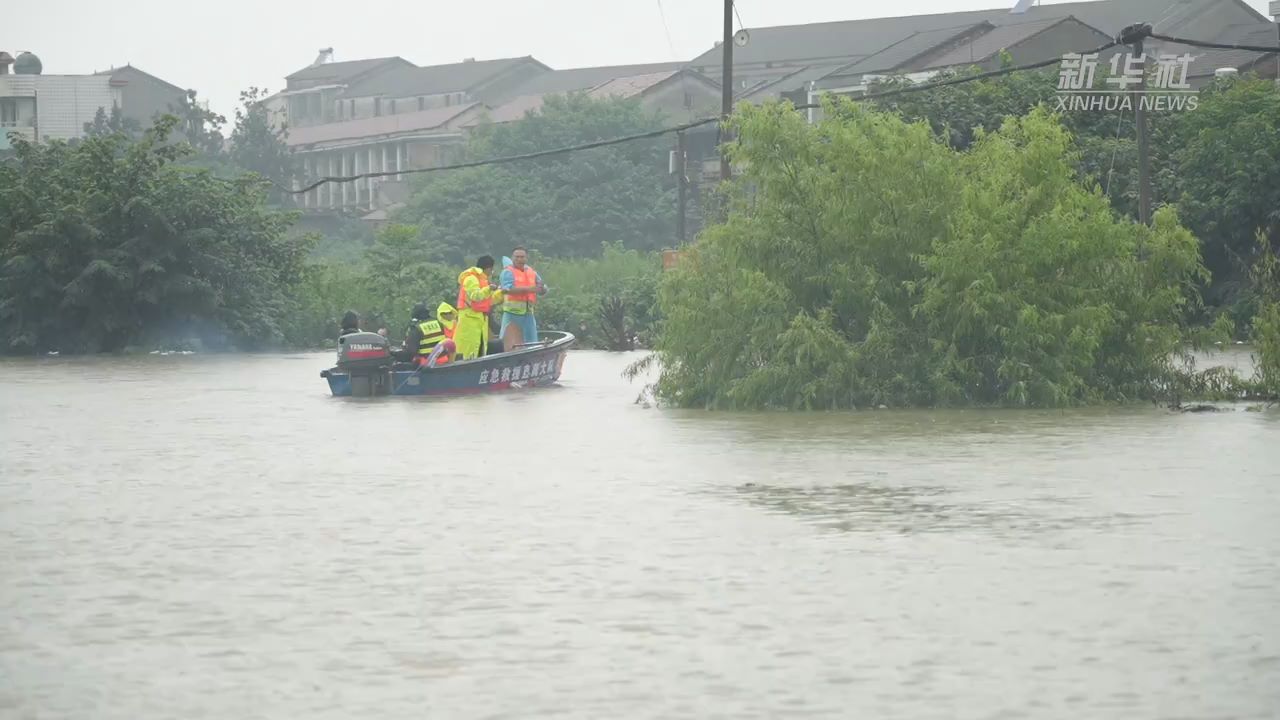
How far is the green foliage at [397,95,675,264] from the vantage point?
78812 millimetres

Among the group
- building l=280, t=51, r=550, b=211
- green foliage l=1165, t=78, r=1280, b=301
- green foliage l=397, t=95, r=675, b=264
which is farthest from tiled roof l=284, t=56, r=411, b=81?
green foliage l=1165, t=78, r=1280, b=301

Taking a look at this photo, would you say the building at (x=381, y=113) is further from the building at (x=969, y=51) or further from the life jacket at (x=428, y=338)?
the life jacket at (x=428, y=338)

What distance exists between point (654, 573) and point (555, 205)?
2748 inches

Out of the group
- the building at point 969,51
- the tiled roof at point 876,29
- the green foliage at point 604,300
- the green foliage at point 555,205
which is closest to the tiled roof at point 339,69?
the tiled roof at point 876,29

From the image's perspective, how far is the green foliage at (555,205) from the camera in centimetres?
7881

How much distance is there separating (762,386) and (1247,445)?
6464 millimetres

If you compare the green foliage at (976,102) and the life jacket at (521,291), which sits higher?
the green foliage at (976,102)

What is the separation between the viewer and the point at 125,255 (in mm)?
43781

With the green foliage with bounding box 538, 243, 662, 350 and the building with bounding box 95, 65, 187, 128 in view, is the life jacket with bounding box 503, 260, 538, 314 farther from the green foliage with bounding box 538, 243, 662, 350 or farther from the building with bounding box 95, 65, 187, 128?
the building with bounding box 95, 65, 187, 128

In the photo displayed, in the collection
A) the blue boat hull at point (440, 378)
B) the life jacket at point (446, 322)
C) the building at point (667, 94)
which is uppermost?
the building at point (667, 94)

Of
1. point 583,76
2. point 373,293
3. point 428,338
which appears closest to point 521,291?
point 428,338

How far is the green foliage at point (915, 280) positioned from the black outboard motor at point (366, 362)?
4.44 meters

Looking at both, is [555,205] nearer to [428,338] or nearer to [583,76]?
[583,76]

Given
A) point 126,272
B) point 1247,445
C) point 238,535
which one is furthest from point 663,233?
point 238,535
